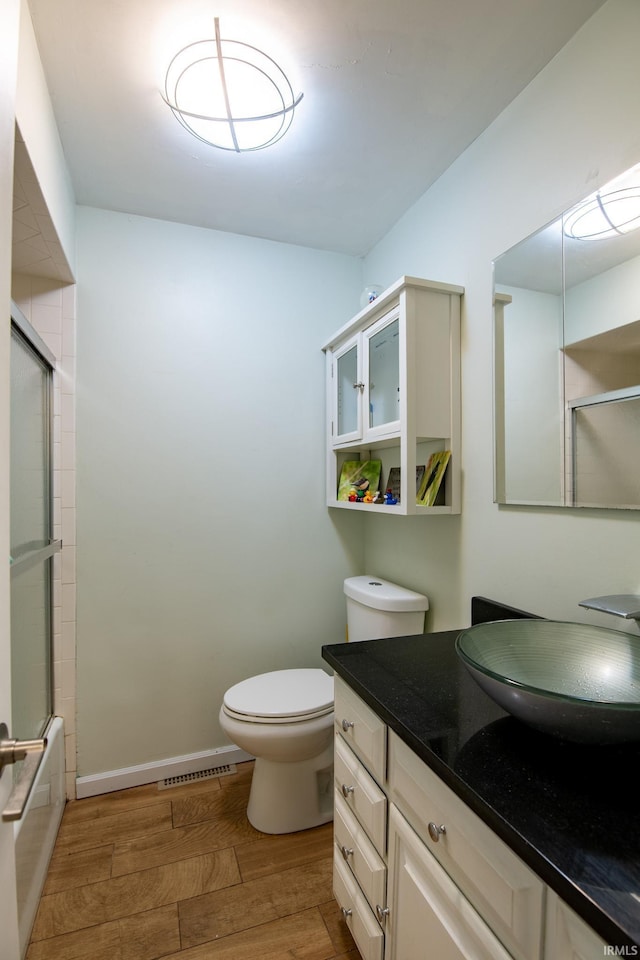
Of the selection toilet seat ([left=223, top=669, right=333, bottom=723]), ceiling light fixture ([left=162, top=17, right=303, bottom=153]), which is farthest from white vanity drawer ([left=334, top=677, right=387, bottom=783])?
ceiling light fixture ([left=162, top=17, right=303, bottom=153])

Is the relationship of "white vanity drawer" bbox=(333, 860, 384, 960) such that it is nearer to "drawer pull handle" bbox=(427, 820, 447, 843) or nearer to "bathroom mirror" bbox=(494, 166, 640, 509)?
"drawer pull handle" bbox=(427, 820, 447, 843)

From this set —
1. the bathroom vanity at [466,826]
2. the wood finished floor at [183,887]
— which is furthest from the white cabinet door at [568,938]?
the wood finished floor at [183,887]

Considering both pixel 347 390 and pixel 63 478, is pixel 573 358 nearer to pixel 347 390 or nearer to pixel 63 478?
pixel 347 390

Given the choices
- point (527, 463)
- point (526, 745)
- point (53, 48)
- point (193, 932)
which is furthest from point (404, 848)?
point (53, 48)

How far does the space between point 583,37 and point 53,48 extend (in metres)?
1.37

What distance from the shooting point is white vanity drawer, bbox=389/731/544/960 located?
58cm

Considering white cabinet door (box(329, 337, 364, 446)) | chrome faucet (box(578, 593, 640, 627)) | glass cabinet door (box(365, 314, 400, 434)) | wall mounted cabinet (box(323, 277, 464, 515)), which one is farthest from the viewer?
white cabinet door (box(329, 337, 364, 446))

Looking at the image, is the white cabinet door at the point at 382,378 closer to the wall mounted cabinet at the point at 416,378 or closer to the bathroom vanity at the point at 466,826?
the wall mounted cabinet at the point at 416,378

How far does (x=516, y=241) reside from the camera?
1.33 metres

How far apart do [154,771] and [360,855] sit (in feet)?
3.92

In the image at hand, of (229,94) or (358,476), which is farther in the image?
(358,476)

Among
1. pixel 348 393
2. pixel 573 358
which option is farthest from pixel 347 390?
pixel 573 358

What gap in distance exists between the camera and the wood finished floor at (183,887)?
3.93 feet

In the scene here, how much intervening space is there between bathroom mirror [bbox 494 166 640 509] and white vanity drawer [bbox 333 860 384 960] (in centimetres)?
107
